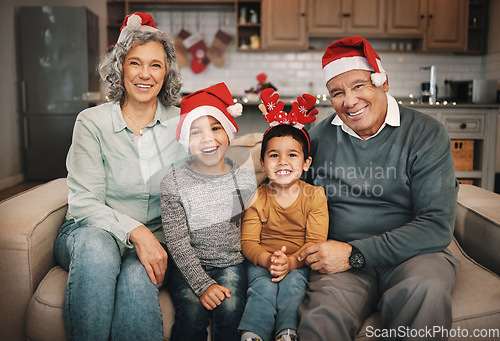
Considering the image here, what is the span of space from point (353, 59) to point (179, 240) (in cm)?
87

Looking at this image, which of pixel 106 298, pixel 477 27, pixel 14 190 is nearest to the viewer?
pixel 106 298

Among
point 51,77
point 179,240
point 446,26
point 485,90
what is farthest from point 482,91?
point 51,77

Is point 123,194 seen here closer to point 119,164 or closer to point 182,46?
point 119,164

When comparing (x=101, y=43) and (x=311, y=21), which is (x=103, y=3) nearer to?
(x=101, y=43)

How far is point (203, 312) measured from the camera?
1216 millimetres

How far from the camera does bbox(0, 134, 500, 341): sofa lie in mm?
1172

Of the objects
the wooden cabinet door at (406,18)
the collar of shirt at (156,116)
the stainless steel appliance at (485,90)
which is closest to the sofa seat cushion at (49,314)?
the collar of shirt at (156,116)

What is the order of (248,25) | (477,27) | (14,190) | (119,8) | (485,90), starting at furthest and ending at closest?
(119,8) → (477,27) → (248,25) → (14,190) → (485,90)

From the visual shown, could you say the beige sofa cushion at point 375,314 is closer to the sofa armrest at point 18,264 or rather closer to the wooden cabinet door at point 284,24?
the sofa armrest at point 18,264

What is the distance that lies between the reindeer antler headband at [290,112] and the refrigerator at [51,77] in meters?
3.66

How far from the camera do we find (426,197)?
1316 millimetres

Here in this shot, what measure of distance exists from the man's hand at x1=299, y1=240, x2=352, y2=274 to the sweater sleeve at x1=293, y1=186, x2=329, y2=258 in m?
0.09

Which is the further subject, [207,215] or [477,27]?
[477,27]

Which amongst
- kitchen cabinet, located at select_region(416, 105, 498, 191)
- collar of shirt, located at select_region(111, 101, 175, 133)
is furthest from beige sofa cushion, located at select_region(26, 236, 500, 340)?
kitchen cabinet, located at select_region(416, 105, 498, 191)
